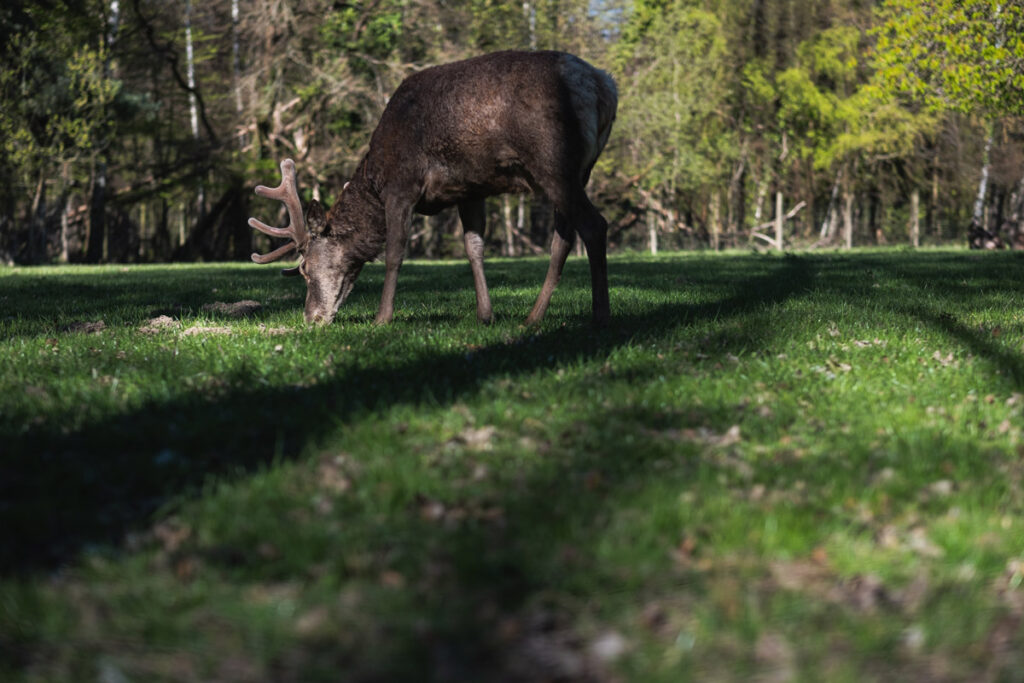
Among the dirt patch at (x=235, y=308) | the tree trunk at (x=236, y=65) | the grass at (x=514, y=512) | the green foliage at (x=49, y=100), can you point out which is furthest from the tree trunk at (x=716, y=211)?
the grass at (x=514, y=512)

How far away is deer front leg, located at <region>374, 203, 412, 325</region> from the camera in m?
8.20

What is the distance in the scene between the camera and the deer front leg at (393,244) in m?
8.20

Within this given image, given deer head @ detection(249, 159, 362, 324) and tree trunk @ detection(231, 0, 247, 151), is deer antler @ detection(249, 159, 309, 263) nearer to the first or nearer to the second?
deer head @ detection(249, 159, 362, 324)

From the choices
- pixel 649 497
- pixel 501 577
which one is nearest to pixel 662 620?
pixel 501 577

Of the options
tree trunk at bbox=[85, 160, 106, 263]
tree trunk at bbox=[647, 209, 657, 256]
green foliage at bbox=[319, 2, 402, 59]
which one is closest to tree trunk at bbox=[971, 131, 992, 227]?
tree trunk at bbox=[647, 209, 657, 256]

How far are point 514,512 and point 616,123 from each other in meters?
35.7

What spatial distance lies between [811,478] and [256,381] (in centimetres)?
341

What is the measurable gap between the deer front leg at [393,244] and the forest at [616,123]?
1316cm

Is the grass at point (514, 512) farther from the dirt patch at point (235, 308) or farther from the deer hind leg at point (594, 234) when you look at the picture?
the dirt patch at point (235, 308)

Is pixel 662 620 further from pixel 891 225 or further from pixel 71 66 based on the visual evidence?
pixel 891 225

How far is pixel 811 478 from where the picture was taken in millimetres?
4047

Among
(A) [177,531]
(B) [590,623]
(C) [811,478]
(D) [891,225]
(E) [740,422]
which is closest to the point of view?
(B) [590,623]

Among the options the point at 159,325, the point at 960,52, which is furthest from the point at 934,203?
the point at 159,325

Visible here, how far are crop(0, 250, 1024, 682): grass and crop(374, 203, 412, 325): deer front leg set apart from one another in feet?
4.85
